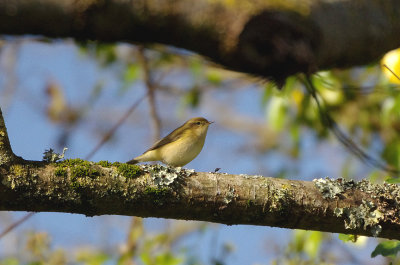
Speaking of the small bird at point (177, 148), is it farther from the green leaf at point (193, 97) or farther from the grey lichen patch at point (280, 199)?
the grey lichen patch at point (280, 199)

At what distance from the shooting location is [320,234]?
15.1 ft

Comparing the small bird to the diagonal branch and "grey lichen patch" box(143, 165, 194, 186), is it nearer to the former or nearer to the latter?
"grey lichen patch" box(143, 165, 194, 186)

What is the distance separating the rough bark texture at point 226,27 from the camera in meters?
1.37

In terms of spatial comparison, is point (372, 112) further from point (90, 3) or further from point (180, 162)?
point (90, 3)

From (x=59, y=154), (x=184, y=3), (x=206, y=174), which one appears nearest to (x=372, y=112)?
(x=206, y=174)

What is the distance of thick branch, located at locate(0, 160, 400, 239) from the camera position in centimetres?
231

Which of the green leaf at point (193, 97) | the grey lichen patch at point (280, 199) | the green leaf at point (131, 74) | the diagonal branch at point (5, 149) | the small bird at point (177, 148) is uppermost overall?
the green leaf at point (131, 74)

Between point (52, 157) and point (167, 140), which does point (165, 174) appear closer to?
point (52, 157)

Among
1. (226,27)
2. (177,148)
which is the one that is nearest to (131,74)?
(177,148)

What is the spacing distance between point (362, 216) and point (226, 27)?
1585 millimetres

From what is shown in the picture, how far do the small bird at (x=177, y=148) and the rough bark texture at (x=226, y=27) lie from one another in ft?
13.2

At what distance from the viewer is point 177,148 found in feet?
19.1

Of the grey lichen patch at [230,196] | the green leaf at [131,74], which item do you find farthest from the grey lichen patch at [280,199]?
the green leaf at [131,74]

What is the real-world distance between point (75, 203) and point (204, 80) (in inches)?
174
